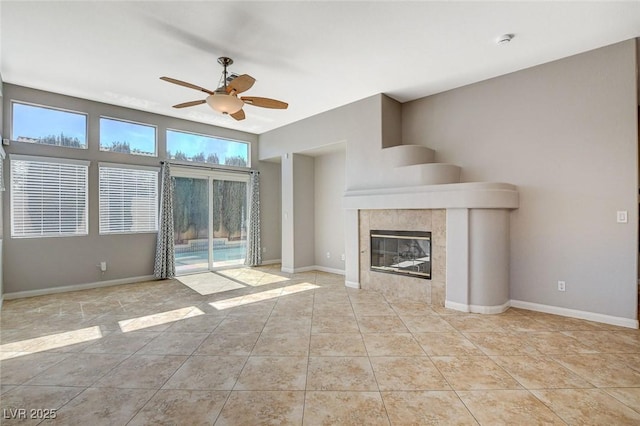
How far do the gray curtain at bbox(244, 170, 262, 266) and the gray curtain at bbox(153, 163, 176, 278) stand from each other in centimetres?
174

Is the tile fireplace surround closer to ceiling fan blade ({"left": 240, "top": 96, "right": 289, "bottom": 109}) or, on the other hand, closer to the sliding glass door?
ceiling fan blade ({"left": 240, "top": 96, "right": 289, "bottom": 109})

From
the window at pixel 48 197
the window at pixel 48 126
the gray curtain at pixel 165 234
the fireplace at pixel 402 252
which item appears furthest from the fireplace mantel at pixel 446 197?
the window at pixel 48 126

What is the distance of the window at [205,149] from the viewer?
247 inches

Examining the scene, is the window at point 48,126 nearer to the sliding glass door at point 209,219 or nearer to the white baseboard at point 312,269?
the sliding glass door at point 209,219

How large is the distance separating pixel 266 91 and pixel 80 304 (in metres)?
4.18

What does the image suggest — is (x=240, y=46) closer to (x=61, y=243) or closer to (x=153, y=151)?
(x=153, y=151)

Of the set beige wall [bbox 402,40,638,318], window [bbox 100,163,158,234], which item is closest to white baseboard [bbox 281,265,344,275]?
window [bbox 100,163,158,234]

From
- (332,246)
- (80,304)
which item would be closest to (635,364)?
(332,246)

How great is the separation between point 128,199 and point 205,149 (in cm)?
189

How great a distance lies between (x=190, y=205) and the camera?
21.2ft

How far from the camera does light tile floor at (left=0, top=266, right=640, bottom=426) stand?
1956 mm

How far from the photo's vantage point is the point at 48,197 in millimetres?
4859

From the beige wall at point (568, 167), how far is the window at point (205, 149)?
5.04 m

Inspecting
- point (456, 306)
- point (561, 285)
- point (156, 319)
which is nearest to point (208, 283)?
point (156, 319)
